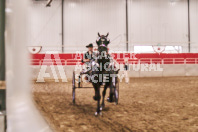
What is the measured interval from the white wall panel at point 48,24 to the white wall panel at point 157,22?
5987 millimetres

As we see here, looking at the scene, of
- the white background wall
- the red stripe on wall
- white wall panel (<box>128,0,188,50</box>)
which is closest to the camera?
→ the red stripe on wall

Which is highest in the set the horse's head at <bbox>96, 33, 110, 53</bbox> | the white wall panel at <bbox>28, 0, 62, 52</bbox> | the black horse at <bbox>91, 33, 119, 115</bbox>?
the white wall panel at <bbox>28, 0, 62, 52</bbox>

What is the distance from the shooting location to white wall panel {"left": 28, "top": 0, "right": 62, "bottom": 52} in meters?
20.8

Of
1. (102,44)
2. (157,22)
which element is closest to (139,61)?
(157,22)

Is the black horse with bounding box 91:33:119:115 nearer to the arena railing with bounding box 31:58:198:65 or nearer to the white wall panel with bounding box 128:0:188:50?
the arena railing with bounding box 31:58:198:65

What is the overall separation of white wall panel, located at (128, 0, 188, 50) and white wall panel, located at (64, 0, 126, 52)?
100 centimetres

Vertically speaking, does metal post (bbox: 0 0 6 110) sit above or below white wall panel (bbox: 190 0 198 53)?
below

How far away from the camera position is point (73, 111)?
6023 mm

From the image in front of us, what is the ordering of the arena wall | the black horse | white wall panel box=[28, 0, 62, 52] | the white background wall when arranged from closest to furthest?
1. the black horse
2. the arena wall
3. white wall panel box=[28, 0, 62, 52]
4. the white background wall

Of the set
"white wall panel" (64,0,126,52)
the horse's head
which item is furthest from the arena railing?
the horse's head

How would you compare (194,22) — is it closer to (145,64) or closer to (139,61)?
(145,64)

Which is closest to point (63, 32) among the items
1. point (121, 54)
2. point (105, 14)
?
point (105, 14)

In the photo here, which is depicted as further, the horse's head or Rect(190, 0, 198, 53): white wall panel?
Rect(190, 0, 198, 53): white wall panel

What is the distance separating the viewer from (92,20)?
21734 millimetres
